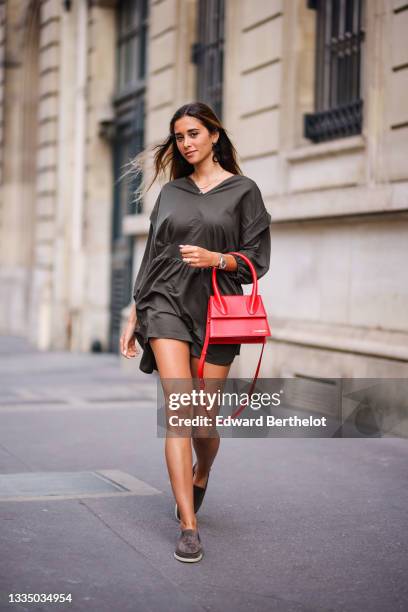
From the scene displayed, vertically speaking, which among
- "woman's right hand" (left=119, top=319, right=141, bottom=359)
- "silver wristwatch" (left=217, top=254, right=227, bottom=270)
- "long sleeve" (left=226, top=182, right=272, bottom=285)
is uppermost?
"long sleeve" (left=226, top=182, right=272, bottom=285)

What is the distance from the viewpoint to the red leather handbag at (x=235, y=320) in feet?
14.1

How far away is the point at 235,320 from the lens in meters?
4.34

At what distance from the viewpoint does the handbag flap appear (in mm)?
4328

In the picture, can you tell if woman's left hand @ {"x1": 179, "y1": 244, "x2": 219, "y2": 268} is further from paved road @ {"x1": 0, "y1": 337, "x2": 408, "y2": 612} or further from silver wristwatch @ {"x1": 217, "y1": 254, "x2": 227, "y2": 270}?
paved road @ {"x1": 0, "y1": 337, "x2": 408, "y2": 612}

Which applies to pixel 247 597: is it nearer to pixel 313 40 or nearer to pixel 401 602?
pixel 401 602

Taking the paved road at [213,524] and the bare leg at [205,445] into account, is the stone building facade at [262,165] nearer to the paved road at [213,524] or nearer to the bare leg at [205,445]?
the paved road at [213,524]

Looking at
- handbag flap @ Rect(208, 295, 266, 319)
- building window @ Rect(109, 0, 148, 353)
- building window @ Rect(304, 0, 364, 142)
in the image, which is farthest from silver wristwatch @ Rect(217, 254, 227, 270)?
building window @ Rect(109, 0, 148, 353)

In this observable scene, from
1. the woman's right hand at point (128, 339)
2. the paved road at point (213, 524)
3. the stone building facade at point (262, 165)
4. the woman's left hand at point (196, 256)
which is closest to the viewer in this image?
the paved road at point (213, 524)

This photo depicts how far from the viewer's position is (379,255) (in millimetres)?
8125

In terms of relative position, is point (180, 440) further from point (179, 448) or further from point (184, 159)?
point (184, 159)

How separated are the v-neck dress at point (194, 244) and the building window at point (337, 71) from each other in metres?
4.61

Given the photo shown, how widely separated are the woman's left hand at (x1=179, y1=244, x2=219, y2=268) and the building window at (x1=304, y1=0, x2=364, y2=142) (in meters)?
5.00

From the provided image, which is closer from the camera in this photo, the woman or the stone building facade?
the woman

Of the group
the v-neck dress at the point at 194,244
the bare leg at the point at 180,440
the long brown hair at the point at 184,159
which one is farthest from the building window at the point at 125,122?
the bare leg at the point at 180,440
